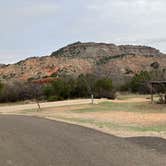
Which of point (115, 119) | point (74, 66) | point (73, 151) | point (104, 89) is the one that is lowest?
point (73, 151)

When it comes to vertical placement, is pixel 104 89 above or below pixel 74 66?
below

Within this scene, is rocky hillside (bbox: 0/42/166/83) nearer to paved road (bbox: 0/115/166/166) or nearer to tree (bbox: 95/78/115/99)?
tree (bbox: 95/78/115/99)

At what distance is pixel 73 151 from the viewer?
1388cm

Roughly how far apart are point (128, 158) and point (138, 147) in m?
2.48

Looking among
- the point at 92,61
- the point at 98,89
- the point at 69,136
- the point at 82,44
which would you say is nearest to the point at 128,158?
the point at 69,136

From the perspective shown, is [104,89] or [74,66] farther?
[74,66]

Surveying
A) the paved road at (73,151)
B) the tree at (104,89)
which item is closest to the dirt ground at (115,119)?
the paved road at (73,151)

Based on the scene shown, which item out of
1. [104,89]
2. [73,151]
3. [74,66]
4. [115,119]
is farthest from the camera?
[74,66]

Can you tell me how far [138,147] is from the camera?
14.9m

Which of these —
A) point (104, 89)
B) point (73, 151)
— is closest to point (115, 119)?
point (73, 151)

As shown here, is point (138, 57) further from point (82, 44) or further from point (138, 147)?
point (138, 147)

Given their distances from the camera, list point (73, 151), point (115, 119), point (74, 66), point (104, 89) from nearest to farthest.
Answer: point (73, 151) < point (115, 119) < point (104, 89) < point (74, 66)

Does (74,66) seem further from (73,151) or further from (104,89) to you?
(73,151)

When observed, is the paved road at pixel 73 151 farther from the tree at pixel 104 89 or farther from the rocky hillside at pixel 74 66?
the rocky hillside at pixel 74 66
